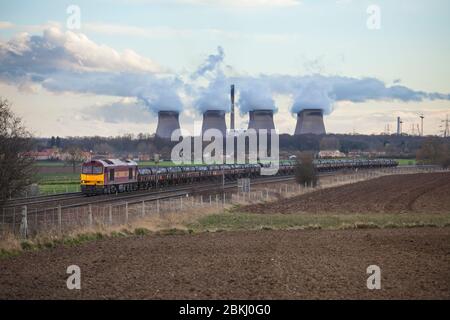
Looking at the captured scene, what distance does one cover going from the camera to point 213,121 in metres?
136

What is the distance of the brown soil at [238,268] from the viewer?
12.4 metres

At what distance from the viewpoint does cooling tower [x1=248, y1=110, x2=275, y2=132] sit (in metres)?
139

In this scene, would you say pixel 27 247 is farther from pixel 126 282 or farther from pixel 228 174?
pixel 228 174

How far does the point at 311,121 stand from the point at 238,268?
469 feet

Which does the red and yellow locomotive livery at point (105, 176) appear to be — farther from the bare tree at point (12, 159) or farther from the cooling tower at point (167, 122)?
the cooling tower at point (167, 122)

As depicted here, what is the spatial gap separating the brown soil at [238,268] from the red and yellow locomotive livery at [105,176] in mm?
26416

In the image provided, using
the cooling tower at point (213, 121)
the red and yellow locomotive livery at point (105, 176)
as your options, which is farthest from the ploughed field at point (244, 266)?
the cooling tower at point (213, 121)

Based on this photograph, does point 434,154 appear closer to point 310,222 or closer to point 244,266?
point 310,222

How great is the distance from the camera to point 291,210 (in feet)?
126

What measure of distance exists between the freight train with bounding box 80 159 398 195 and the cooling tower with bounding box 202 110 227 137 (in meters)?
41.9

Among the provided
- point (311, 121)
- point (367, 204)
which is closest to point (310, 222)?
point (367, 204)

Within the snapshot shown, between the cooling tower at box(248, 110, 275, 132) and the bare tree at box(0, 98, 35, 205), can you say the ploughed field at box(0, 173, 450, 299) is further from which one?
the cooling tower at box(248, 110, 275, 132)

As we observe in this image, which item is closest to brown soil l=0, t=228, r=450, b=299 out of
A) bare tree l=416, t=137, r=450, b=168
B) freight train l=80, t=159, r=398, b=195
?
freight train l=80, t=159, r=398, b=195

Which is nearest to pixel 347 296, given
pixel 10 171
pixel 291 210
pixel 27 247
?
pixel 27 247
